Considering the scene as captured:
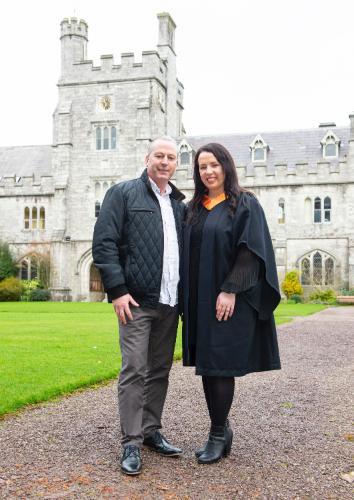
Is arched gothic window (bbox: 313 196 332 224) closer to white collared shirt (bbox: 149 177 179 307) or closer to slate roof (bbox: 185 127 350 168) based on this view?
slate roof (bbox: 185 127 350 168)

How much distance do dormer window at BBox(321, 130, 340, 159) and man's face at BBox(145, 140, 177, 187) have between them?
110 feet

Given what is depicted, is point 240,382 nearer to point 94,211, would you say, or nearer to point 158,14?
point 94,211

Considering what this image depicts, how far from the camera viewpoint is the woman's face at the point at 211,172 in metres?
5.17

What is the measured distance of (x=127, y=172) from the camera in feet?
128

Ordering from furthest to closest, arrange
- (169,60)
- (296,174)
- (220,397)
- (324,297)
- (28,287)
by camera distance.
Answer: (169,60)
(28,287)
(296,174)
(324,297)
(220,397)

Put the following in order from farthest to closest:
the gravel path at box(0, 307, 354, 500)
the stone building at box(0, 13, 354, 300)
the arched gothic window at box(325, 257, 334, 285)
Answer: the stone building at box(0, 13, 354, 300)
the arched gothic window at box(325, 257, 334, 285)
the gravel path at box(0, 307, 354, 500)

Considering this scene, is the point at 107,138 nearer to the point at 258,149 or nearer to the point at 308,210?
the point at 258,149

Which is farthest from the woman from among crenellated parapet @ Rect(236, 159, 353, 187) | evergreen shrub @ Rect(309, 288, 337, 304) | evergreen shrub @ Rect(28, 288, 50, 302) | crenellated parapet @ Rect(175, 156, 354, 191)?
evergreen shrub @ Rect(28, 288, 50, 302)

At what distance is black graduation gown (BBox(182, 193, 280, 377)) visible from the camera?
4852mm

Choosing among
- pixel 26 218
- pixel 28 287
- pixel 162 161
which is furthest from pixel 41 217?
pixel 162 161

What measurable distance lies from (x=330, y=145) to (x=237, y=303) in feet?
112

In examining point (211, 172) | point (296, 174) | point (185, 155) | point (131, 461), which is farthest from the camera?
point (185, 155)

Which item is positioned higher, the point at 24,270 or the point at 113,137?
the point at 113,137

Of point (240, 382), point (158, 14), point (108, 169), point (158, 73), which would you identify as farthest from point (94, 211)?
point (240, 382)
